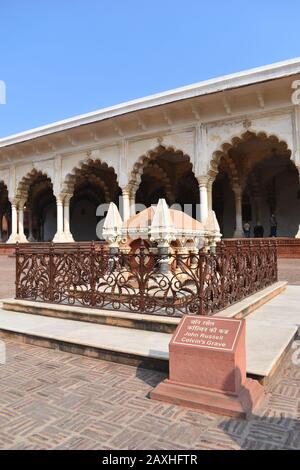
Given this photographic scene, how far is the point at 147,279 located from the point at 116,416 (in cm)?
207

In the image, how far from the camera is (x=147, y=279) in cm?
442

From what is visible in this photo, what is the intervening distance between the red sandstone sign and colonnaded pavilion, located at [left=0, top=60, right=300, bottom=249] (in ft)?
30.3

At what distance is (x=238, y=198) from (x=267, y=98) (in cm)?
551

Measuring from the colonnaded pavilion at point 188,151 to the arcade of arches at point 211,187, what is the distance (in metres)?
0.05

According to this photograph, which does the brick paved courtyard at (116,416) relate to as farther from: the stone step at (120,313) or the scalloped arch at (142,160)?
the scalloped arch at (142,160)

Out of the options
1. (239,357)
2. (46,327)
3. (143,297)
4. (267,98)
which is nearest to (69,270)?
(46,327)

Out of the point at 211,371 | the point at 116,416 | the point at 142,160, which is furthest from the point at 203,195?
the point at 116,416

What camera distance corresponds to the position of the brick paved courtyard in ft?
7.06

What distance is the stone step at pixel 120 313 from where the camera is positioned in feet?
13.8

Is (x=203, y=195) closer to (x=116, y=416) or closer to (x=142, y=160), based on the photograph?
(x=142, y=160)

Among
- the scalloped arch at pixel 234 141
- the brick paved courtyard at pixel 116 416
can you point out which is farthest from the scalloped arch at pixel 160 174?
the brick paved courtyard at pixel 116 416

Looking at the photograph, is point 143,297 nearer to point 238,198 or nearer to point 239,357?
point 239,357

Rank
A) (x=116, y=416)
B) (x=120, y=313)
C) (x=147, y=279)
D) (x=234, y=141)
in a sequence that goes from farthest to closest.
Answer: (x=234, y=141) → (x=120, y=313) → (x=147, y=279) → (x=116, y=416)

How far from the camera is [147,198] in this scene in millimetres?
21188
